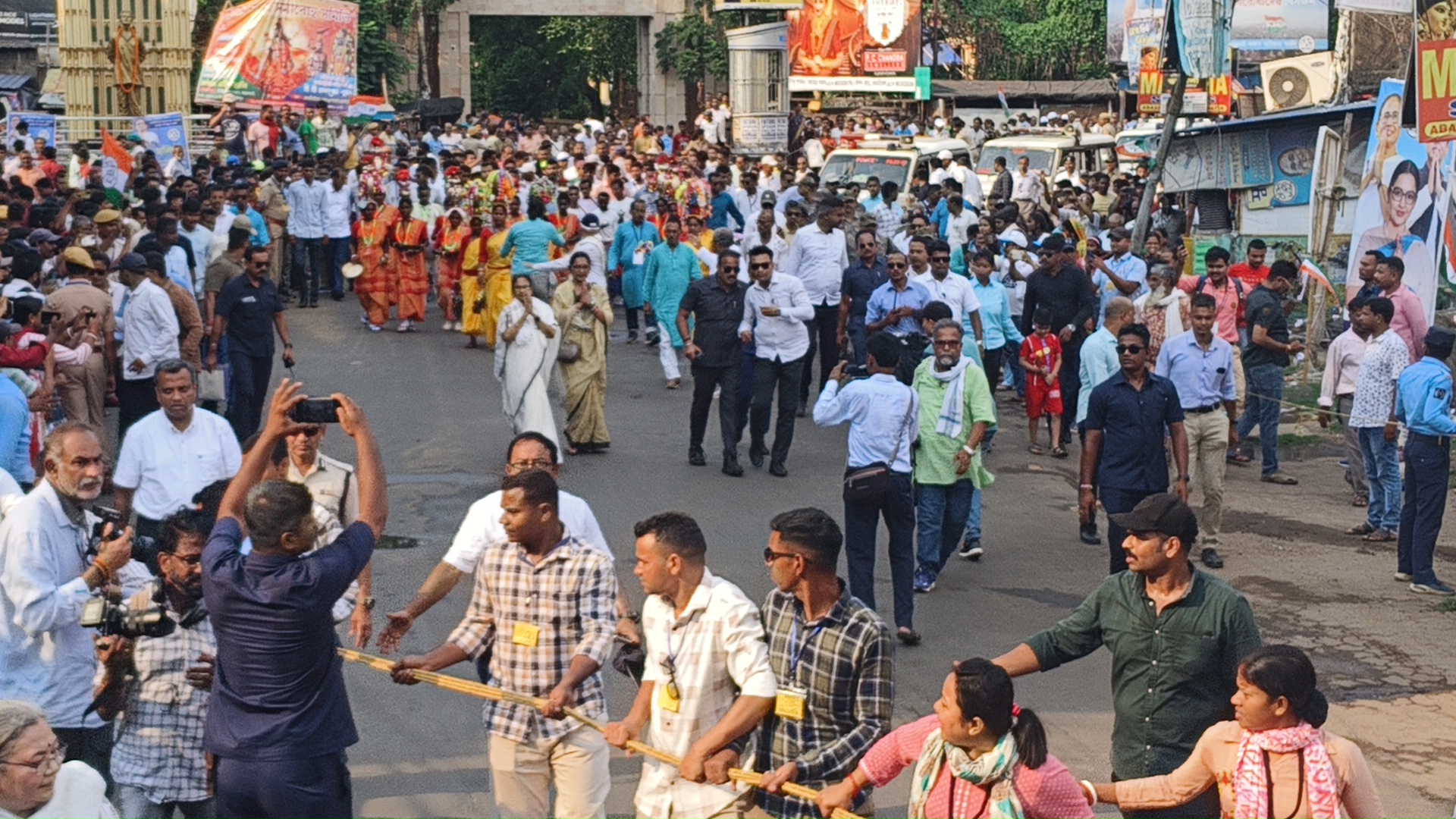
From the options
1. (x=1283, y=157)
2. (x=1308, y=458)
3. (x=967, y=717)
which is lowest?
(x=1308, y=458)

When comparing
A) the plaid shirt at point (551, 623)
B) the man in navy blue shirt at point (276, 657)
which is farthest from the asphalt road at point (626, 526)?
the man in navy blue shirt at point (276, 657)

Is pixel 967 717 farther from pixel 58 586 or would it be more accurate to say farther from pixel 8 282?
pixel 8 282

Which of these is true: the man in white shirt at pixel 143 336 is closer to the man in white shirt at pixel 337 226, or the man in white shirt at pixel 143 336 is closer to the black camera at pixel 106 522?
the black camera at pixel 106 522

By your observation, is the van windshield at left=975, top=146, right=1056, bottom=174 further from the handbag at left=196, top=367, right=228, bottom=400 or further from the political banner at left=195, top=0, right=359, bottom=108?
the handbag at left=196, top=367, right=228, bottom=400

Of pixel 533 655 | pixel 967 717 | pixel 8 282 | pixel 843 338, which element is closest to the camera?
pixel 967 717

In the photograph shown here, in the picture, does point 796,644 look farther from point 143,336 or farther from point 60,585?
point 143,336

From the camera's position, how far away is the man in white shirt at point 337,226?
22.6 m

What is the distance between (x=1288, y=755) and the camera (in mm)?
5055

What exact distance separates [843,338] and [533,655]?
35.3 feet

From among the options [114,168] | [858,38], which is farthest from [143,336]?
[858,38]

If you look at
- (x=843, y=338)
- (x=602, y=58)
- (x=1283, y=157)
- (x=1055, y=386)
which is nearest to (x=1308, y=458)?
Result: (x=1055, y=386)

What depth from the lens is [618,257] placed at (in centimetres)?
2061

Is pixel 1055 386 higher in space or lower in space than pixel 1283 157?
lower

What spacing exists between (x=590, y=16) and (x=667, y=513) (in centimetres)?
4945
